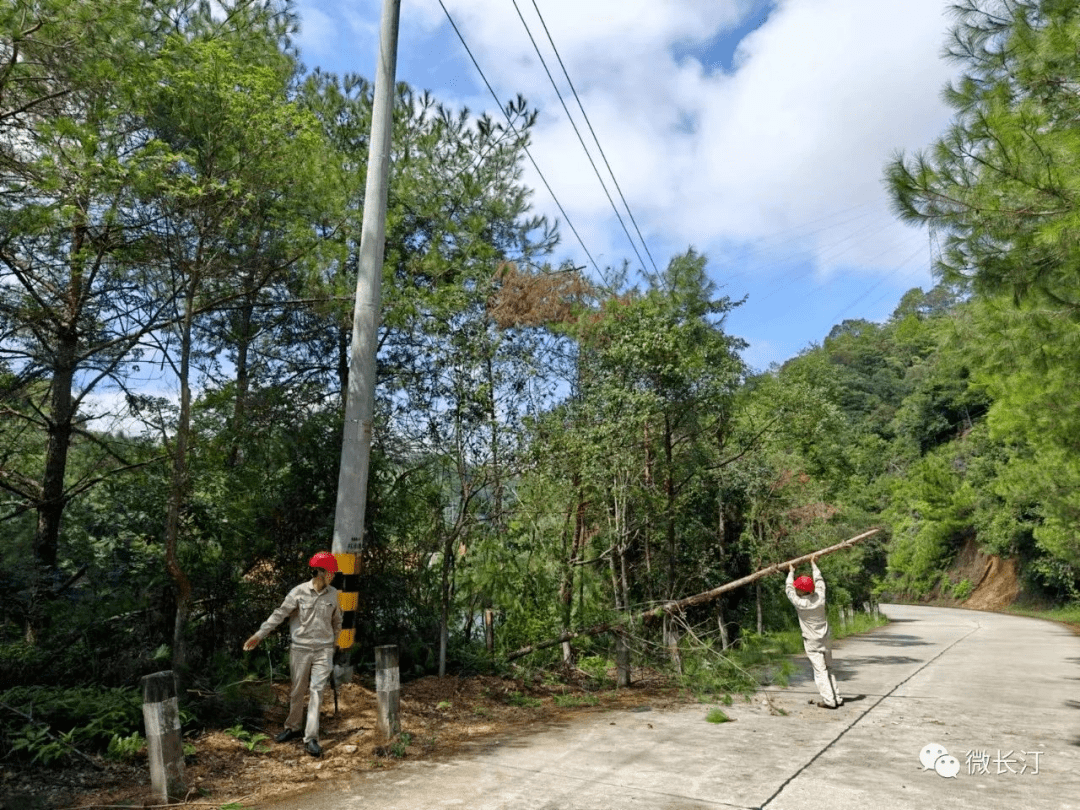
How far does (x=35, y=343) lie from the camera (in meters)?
9.41

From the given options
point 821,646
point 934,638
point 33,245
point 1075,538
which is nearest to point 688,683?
point 821,646

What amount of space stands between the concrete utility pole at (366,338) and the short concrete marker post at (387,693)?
4.66ft

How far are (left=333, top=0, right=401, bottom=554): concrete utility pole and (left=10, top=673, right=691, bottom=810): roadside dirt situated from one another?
5.70 ft

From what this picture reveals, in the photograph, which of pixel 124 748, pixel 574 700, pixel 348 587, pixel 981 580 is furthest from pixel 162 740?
pixel 981 580

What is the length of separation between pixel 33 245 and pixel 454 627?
6.75m

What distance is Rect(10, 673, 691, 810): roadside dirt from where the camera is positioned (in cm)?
570

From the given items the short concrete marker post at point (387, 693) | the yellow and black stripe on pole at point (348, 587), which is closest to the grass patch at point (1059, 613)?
A: the yellow and black stripe on pole at point (348, 587)

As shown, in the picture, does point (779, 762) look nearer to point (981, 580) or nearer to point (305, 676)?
point (305, 676)

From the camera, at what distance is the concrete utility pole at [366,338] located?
328 inches

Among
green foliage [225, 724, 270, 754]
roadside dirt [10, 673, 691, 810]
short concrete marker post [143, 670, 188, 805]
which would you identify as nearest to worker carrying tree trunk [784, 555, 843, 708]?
roadside dirt [10, 673, 691, 810]

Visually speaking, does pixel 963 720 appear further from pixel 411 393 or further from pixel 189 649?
pixel 189 649

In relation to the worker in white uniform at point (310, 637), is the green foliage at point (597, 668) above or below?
below

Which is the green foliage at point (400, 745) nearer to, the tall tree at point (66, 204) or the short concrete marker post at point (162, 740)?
the short concrete marker post at point (162, 740)

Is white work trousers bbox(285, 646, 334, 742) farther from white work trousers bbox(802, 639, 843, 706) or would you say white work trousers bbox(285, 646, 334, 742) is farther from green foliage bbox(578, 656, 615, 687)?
white work trousers bbox(802, 639, 843, 706)
